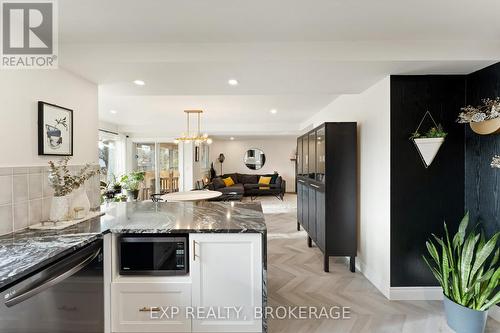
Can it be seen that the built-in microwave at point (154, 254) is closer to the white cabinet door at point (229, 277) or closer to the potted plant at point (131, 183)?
the white cabinet door at point (229, 277)

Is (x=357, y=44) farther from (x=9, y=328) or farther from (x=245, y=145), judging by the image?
(x=245, y=145)

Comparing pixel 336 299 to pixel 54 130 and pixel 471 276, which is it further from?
pixel 54 130

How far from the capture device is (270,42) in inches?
80.8

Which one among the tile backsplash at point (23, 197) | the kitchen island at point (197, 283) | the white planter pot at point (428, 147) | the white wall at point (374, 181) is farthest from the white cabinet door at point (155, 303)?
the white planter pot at point (428, 147)

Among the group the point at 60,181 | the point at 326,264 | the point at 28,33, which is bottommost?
the point at 326,264

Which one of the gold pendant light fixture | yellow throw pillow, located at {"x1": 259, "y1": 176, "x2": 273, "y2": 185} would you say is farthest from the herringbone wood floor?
yellow throw pillow, located at {"x1": 259, "y1": 176, "x2": 273, "y2": 185}

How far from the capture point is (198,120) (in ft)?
20.2

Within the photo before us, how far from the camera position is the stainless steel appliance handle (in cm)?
109

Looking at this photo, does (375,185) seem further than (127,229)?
Yes

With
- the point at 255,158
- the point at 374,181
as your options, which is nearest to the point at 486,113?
the point at 374,181

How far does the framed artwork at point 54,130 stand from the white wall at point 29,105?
0.12 ft

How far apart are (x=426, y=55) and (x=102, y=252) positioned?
2.91m

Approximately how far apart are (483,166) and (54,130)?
3.75 metres

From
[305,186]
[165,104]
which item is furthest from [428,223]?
[165,104]
